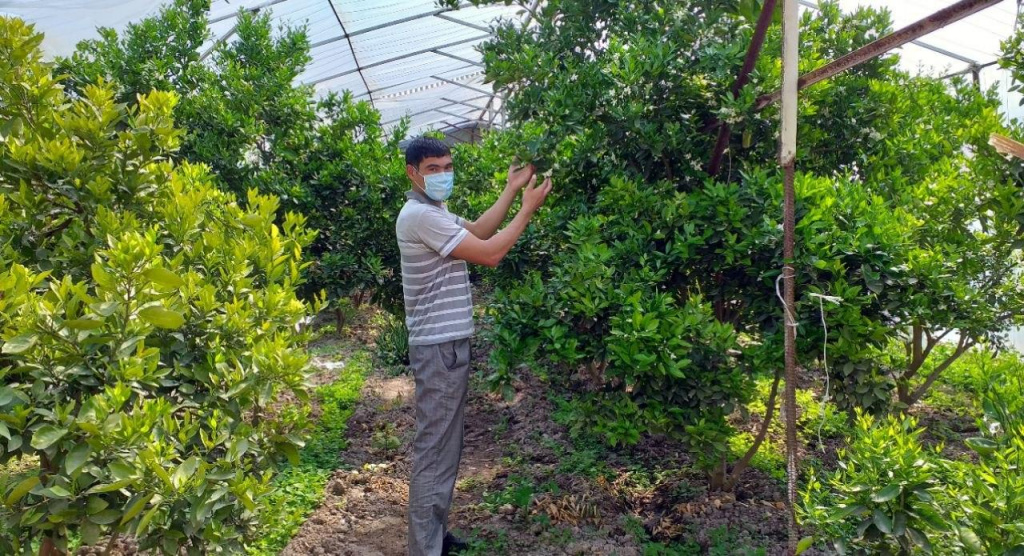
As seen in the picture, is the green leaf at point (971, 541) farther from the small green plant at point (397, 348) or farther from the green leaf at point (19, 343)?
the small green plant at point (397, 348)

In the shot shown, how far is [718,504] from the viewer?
3.83 m

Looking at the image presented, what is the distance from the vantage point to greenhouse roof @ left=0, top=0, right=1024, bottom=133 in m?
6.35

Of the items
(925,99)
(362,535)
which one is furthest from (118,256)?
(925,99)

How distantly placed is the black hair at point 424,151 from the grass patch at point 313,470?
4.27 feet

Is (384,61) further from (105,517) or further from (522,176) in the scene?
(105,517)

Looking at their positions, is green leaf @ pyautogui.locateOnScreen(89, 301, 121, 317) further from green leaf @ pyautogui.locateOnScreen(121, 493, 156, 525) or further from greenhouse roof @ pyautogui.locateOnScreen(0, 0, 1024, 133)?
greenhouse roof @ pyautogui.locateOnScreen(0, 0, 1024, 133)

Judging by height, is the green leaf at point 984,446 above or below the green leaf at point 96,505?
below

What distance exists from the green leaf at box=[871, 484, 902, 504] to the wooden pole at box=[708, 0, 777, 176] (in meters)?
1.72

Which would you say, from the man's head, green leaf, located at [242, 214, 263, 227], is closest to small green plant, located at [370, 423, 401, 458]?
the man's head

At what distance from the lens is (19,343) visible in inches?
74.1

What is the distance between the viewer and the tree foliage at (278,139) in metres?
5.51

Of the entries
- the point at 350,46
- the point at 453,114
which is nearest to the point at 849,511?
the point at 350,46

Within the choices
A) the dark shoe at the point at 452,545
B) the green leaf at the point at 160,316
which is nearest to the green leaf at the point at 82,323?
the green leaf at the point at 160,316

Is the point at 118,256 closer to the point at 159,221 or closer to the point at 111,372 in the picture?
the point at 111,372
